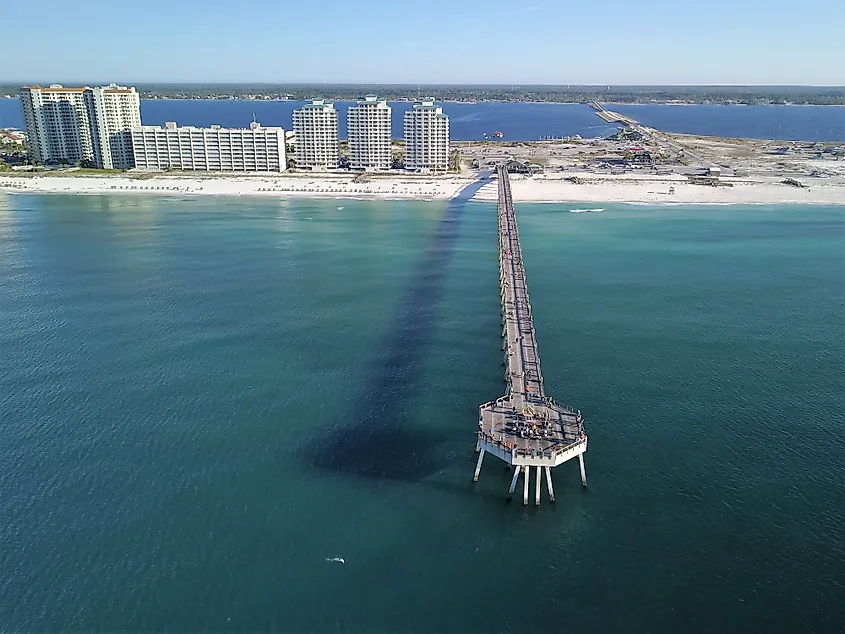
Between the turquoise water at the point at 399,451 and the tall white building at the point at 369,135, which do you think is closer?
the turquoise water at the point at 399,451

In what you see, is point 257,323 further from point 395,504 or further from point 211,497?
point 395,504

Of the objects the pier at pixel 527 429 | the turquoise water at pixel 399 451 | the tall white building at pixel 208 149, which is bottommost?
the turquoise water at pixel 399 451

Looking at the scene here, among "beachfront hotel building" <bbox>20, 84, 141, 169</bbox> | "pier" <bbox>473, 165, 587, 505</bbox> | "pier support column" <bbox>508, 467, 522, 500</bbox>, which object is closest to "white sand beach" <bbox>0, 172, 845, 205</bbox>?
"beachfront hotel building" <bbox>20, 84, 141, 169</bbox>

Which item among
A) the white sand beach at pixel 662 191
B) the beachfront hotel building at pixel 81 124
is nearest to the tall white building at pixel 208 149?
the beachfront hotel building at pixel 81 124

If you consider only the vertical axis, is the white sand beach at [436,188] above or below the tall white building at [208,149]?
below

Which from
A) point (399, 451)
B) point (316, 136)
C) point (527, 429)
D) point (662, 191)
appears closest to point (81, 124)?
point (316, 136)

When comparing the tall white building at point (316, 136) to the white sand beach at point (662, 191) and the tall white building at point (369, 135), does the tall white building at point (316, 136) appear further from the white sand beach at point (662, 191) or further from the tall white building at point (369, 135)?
the white sand beach at point (662, 191)

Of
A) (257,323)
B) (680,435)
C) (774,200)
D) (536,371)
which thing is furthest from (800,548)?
(774,200)
